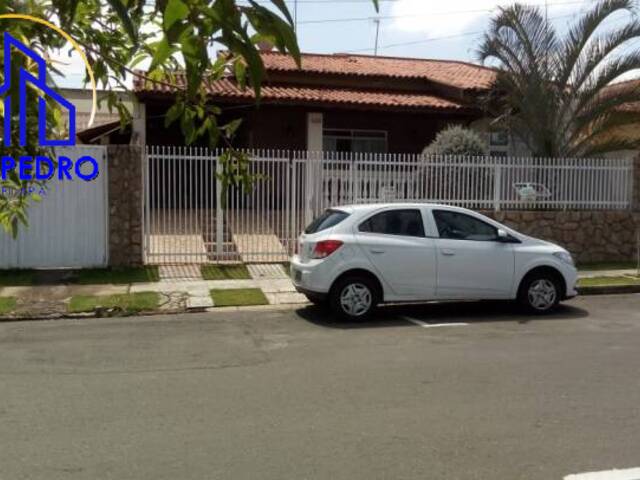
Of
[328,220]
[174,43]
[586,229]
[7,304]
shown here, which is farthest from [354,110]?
[174,43]

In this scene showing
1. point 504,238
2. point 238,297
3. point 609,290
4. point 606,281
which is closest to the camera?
point 504,238

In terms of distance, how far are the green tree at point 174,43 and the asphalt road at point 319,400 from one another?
243cm

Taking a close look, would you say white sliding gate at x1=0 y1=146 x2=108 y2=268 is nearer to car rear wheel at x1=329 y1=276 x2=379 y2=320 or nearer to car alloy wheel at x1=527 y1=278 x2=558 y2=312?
car rear wheel at x1=329 y1=276 x2=379 y2=320

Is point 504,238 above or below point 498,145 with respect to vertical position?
below

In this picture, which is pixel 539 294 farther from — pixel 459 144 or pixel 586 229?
pixel 459 144

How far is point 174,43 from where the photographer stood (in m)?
1.27

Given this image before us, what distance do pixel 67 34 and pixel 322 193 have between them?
1227 cm

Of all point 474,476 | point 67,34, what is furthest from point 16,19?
point 474,476

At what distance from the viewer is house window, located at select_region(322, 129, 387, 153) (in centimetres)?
1961

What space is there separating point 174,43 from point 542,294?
30.6 ft

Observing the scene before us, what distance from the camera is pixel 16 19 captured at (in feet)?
5.03

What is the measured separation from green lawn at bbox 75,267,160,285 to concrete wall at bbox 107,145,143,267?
0.79ft

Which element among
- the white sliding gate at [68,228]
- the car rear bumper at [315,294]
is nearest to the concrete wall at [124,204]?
the white sliding gate at [68,228]

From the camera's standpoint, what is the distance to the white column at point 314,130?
18.6 m
